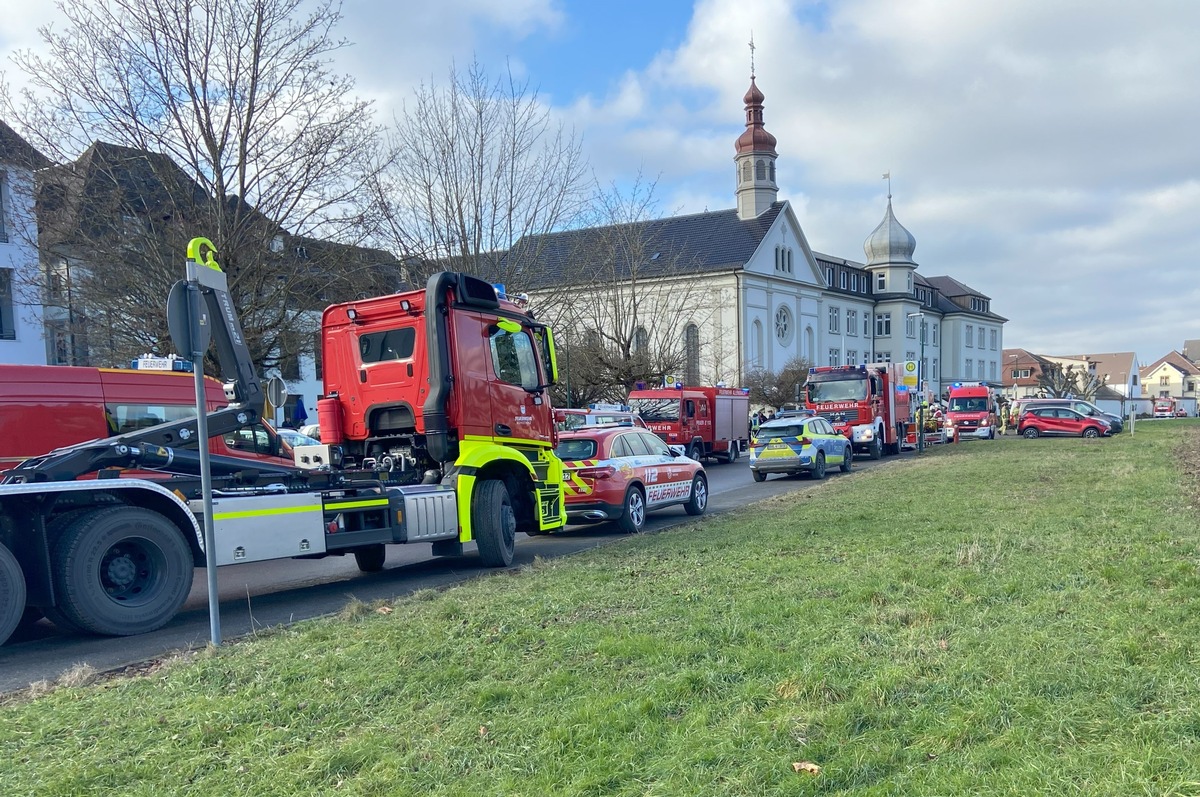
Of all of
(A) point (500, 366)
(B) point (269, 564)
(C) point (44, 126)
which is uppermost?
(C) point (44, 126)

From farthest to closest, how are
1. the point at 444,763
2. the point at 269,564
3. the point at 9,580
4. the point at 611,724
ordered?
the point at 269,564 → the point at 9,580 → the point at 611,724 → the point at 444,763

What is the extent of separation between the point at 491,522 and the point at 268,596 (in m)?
2.51

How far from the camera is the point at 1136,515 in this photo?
10648mm

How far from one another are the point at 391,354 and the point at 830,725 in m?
7.34

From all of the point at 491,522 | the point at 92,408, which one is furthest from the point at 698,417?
the point at 92,408

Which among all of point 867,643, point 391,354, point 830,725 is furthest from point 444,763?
point 391,354

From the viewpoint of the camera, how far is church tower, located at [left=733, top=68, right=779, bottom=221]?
209 feet

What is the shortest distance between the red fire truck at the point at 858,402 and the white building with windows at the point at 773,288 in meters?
9.59

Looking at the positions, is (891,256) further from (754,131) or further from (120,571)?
(120,571)

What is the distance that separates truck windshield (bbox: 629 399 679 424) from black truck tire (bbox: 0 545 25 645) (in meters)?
22.6

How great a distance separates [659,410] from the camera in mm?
28859

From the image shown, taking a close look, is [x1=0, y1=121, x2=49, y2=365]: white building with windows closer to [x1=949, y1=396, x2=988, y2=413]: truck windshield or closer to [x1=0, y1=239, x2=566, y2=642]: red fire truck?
[x1=0, y1=239, x2=566, y2=642]: red fire truck

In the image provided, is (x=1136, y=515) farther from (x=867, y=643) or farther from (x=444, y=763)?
(x=444, y=763)

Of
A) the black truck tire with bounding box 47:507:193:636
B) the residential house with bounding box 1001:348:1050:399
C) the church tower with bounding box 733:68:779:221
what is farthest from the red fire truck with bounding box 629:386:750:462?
the residential house with bounding box 1001:348:1050:399
